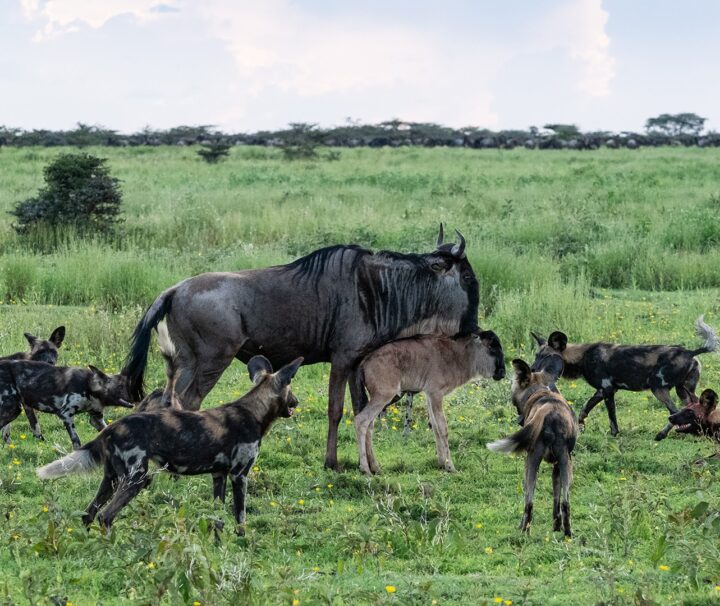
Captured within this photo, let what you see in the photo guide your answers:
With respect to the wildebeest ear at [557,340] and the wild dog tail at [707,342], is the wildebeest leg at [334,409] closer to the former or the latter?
the wildebeest ear at [557,340]

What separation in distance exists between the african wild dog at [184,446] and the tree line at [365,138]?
145 ft

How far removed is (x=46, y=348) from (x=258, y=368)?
3671mm

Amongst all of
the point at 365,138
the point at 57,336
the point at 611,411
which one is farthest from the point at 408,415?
the point at 365,138

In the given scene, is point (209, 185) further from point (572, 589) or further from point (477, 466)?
point (572, 589)

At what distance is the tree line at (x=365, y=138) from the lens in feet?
194

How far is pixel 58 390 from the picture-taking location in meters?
8.91

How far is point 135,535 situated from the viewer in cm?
587

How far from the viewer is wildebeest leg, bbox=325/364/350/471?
8.59 meters

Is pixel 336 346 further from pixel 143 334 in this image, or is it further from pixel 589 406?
pixel 589 406

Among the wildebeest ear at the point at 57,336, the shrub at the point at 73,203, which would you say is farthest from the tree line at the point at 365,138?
Result: the wildebeest ear at the point at 57,336

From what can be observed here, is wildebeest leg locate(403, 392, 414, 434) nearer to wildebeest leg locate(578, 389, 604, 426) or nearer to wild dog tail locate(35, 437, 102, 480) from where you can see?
wildebeest leg locate(578, 389, 604, 426)

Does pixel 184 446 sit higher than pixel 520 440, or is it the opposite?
pixel 520 440

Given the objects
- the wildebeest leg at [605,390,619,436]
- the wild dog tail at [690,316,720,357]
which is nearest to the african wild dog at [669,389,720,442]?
the wildebeest leg at [605,390,619,436]

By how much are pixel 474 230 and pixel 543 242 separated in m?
1.38
